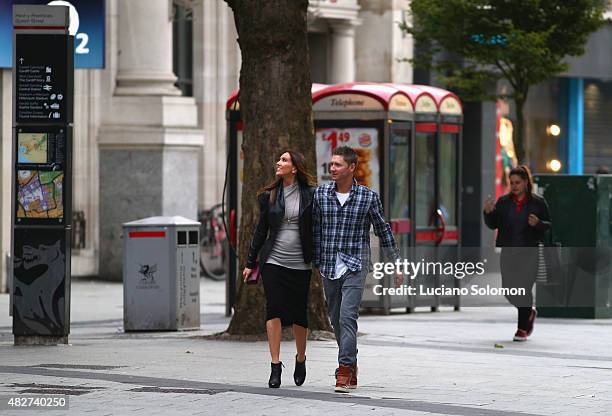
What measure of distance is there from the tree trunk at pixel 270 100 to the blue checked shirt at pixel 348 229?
13.0 ft

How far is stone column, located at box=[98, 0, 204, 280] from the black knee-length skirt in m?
13.7

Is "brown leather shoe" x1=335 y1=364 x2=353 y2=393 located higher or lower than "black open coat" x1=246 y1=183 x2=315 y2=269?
lower

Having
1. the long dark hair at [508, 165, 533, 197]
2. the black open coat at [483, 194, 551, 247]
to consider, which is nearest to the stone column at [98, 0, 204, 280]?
the black open coat at [483, 194, 551, 247]

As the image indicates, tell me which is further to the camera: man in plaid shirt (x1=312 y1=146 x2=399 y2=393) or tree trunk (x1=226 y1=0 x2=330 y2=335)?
tree trunk (x1=226 y1=0 x2=330 y2=335)

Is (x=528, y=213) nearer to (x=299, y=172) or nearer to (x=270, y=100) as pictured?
(x=270, y=100)

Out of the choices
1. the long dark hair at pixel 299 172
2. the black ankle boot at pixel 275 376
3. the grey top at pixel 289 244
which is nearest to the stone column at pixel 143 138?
the long dark hair at pixel 299 172

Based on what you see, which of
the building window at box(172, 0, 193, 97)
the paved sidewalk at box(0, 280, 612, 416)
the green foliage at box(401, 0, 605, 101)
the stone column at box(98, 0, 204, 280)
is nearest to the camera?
the paved sidewalk at box(0, 280, 612, 416)

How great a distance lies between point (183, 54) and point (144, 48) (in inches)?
161

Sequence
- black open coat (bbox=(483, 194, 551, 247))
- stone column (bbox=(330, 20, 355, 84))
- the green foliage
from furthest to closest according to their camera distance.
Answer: stone column (bbox=(330, 20, 355, 84)) → the green foliage → black open coat (bbox=(483, 194, 551, 247))

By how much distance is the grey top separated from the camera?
39.0 ft

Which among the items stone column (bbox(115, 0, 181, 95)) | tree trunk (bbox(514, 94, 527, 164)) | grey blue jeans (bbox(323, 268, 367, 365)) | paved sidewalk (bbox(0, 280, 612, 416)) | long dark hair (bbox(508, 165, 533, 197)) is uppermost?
stone column (bbox(115, 0, 181, 95))

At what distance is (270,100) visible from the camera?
15.7 m

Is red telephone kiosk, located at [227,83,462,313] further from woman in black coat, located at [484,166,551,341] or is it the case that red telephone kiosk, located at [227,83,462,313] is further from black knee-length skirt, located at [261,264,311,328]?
black knee-length skirt, located at [261,264,311,328]

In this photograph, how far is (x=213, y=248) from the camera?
27.4 m
